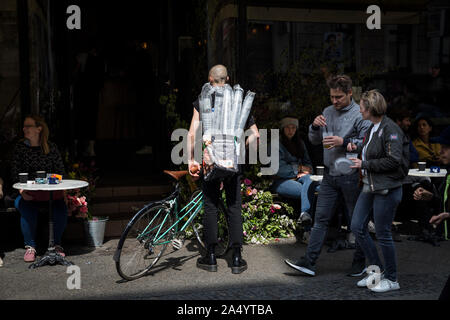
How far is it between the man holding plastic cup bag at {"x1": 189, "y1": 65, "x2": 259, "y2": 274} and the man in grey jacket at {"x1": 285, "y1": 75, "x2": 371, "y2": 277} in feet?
2.24

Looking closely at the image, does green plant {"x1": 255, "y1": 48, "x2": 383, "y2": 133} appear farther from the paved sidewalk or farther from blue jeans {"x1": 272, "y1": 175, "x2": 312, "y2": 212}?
the paved sidewalk

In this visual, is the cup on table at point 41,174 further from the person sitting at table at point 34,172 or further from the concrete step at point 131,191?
the concrete step at point 131,191

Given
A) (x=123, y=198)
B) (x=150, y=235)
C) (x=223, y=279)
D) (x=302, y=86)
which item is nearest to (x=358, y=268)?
(x=223, y=279)

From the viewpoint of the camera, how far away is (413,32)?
1206cm

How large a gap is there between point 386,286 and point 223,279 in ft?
4.86

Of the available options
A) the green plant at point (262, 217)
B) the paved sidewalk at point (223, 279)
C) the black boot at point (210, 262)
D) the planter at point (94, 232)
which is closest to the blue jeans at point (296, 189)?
the green plant at point (262, 217)

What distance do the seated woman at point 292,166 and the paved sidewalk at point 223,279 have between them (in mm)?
866

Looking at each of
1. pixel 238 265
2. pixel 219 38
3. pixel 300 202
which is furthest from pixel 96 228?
pixel 219 38

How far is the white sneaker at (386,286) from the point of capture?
4492mm

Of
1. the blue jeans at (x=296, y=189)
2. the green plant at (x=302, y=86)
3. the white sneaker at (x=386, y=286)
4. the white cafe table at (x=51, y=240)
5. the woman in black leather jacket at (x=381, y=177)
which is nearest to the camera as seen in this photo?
the woman in black leather jacket at (x=381, y=177)

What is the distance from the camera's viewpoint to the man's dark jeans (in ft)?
15.8

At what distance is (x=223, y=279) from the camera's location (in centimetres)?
499

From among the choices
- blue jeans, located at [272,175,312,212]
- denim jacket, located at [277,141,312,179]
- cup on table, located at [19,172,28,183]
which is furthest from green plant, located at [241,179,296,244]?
cup on table, located at [19,172,28,183]

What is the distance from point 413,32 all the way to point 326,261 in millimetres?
8252
